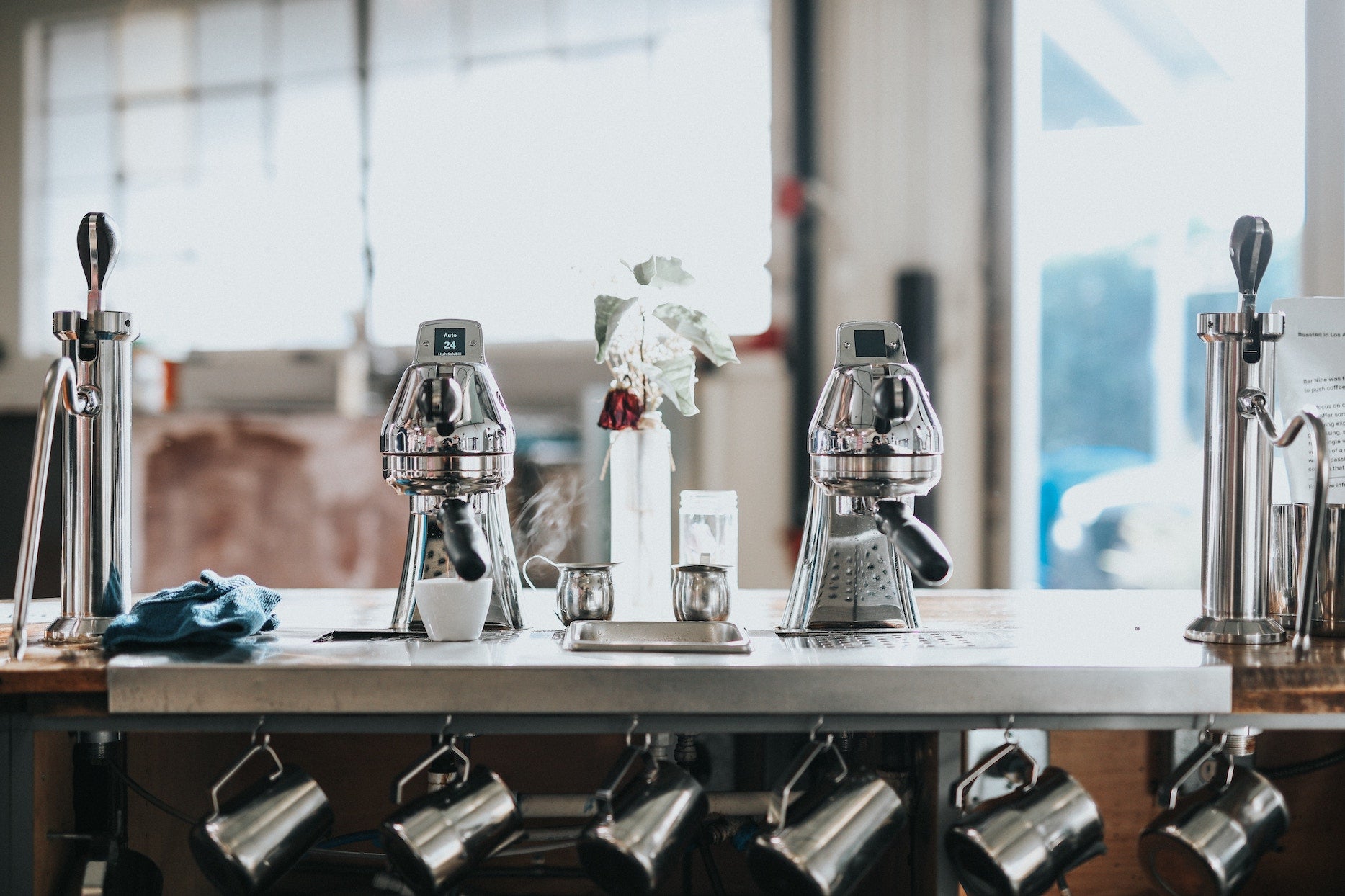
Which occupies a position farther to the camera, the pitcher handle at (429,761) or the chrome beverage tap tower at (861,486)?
the chrome beverage tap tower at (861,486)

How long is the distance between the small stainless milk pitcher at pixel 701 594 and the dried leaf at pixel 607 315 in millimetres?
308

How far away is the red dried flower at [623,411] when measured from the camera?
4.36 ft

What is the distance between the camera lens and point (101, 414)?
1.11m

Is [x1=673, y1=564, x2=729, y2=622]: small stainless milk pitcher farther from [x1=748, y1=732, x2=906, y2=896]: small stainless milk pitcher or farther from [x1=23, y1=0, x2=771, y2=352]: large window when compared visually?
[x1=23, y1=0, x2=771, y2=352]: large window

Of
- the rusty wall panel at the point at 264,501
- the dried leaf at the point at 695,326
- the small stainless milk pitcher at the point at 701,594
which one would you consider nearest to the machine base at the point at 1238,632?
the small stainless milk pitcher at the point at 701,594

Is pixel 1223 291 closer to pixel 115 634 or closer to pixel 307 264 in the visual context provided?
pixel 307 264

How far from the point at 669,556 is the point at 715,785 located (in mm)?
270

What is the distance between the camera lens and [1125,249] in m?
3.62

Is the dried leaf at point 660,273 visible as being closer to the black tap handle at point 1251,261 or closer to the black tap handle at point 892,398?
the black tap handle at point 892,398

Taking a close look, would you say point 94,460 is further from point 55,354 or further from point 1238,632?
point 55,354

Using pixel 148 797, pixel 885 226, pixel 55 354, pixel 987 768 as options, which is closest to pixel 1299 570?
pixel 987 768

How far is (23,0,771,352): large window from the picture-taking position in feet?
12.4

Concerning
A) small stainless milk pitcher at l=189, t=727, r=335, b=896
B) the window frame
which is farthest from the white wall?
small stainless milk pitcher at l=189, t=727, r=335, b=896

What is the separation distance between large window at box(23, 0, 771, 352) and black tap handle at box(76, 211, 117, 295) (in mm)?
2617
